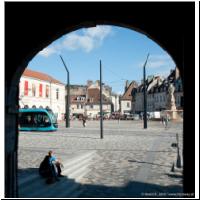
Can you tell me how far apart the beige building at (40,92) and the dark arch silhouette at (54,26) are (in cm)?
4574

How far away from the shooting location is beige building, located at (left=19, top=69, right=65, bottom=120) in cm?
5228

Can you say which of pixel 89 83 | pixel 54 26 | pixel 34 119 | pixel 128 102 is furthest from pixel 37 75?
pixel 54 26

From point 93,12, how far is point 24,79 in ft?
158

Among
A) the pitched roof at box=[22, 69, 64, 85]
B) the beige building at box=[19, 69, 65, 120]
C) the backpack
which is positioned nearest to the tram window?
the beige building at box=[19, 69, 65, 120]

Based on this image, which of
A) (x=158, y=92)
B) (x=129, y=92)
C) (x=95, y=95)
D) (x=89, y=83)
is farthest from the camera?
(x=129, y=92)

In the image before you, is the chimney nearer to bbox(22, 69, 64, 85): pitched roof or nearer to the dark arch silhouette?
bbox(22, 69, 64, 85): pitched roof

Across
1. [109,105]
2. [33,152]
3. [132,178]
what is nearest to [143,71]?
[33,152]

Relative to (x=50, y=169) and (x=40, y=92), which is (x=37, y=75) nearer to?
(x=40, y=92)

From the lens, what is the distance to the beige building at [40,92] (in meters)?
52.3

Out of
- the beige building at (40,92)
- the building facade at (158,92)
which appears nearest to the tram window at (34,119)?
the beige building at (40,92)

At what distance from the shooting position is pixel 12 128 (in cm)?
587

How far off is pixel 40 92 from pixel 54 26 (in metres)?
53.0

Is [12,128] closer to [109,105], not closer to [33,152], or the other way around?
[33,152]

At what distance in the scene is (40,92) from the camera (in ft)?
189
